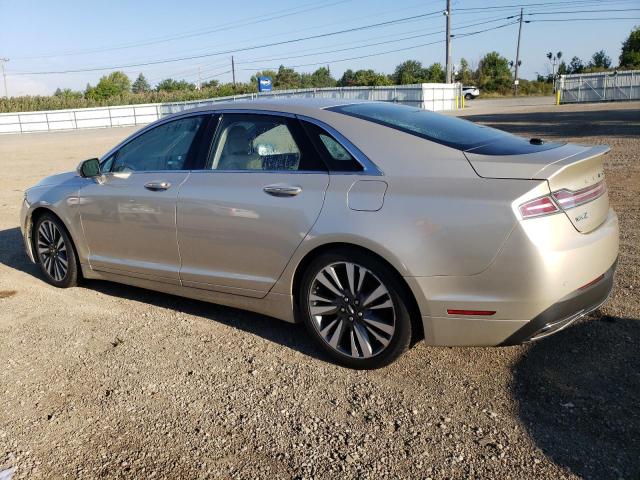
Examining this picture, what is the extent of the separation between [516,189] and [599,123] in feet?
69.0

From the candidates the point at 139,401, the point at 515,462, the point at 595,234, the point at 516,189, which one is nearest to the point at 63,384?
the point at 139,401

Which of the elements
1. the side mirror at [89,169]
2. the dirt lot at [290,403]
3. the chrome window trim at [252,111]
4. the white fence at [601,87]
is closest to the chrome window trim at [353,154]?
the chrome window trim at [252,111]

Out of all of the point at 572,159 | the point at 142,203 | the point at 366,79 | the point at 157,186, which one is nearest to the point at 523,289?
the point at 572,159

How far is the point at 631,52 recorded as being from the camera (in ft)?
249

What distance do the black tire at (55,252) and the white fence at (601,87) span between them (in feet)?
155

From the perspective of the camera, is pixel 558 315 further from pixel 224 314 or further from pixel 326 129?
pixel 224 314

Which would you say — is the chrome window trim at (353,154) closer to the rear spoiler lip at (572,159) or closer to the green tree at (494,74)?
the rear spoiler lip at (572,159)

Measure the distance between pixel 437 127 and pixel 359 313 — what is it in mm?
1335

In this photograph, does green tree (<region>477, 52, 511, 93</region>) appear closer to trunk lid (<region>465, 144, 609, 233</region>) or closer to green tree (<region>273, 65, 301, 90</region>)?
green tree (<region>273, 65, 301, 90</region>)

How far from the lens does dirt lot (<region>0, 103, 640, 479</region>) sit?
2.86 meters

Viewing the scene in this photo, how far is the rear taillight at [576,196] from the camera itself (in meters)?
3.22

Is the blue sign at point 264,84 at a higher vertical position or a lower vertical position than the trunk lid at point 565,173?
higher

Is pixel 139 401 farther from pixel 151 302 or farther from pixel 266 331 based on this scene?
pixel 151 302

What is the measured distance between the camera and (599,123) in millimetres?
21750
